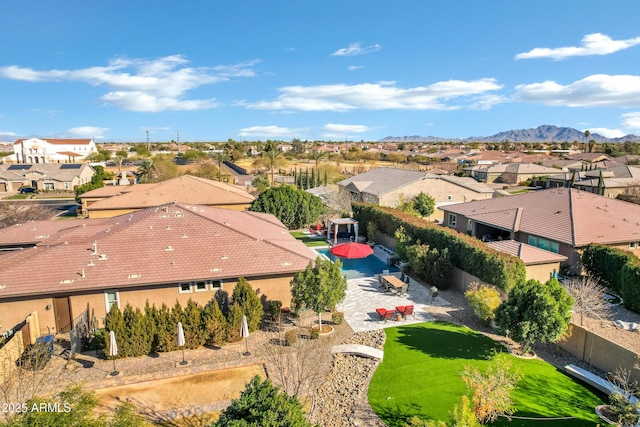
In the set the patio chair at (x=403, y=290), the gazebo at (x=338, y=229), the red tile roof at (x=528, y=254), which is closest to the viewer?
the red tile roof at (x=528, y=254)

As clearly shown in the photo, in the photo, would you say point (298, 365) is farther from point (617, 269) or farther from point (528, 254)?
point (617, 269)

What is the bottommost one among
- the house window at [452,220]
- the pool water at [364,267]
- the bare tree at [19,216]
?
the pool water at [364,267]

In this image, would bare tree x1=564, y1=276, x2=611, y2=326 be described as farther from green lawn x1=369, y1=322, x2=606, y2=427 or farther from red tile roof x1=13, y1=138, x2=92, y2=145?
red tile roof x1=13, y1=138, x2=92, y2=145

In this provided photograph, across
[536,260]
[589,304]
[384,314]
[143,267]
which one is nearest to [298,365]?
[384,314]

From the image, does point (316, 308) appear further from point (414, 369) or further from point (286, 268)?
point (414, 369)

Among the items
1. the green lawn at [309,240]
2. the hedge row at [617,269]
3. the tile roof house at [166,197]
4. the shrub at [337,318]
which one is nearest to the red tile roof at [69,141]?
the tile roof house at [166,197]

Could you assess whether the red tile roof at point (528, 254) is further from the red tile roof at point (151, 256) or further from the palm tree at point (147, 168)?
the palm tree at point (147, 168)

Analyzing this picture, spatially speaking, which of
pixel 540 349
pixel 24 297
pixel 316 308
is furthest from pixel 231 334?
pixel 540 349
